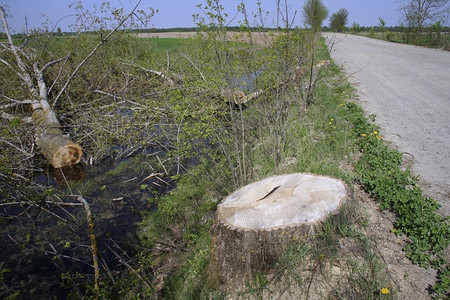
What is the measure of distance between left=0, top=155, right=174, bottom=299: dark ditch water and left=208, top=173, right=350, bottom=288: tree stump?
142 cm

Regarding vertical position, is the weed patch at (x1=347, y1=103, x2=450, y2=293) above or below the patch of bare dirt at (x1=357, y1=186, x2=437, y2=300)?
above

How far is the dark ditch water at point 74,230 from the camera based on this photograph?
378 centimetres

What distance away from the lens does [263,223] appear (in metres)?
2.54

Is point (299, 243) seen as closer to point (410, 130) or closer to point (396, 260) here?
point (396, 260)

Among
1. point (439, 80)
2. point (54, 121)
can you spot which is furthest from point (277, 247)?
point (439, 80)

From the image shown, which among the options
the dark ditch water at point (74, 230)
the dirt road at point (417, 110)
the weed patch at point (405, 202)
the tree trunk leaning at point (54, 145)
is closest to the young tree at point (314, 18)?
the dirt road at point (417, 110)

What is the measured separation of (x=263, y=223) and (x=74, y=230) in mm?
3539

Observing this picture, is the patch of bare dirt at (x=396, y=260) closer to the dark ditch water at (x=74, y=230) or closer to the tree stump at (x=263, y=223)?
the tree stump at (x=263, y=223)

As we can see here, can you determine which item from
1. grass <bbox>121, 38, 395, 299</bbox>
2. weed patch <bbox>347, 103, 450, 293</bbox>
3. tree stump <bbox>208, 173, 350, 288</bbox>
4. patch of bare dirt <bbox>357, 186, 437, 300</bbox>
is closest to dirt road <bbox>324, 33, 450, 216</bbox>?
weed patch <bbox>347, 103, 450, 293</bbox>

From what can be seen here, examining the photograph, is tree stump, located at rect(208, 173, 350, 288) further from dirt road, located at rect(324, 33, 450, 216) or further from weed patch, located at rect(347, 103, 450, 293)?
dirt road, located at rect(324, 33, 450, 216)

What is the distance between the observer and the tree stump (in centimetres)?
248

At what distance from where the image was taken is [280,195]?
9.42ft

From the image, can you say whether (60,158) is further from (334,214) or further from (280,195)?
(334,214)

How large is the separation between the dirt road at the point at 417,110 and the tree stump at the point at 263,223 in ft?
4.38
